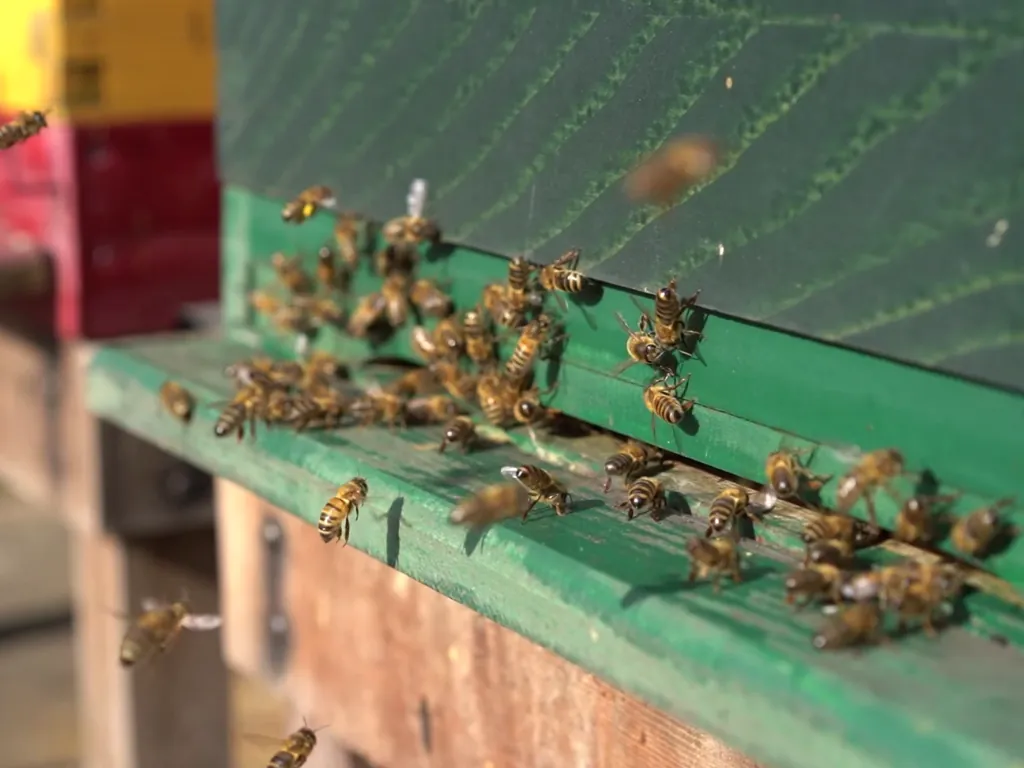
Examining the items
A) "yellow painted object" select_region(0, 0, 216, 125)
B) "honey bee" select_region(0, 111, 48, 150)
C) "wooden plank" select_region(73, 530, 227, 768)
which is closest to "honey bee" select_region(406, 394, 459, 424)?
"honey bee" select_region(0, 111, 48, 150)

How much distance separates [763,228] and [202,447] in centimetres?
130

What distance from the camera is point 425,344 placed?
A: 247 cm

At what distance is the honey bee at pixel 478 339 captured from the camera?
7.59ft

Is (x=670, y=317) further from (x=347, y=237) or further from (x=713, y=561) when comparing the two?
(x=347, y=237)

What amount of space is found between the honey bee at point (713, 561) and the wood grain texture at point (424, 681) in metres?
0.32

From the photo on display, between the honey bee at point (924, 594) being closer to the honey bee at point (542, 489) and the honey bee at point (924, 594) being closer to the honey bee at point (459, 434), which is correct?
the honey bee at point (542, 489)

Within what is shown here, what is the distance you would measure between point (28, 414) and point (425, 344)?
116 inches

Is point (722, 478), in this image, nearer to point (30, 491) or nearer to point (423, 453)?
point (423, 453)

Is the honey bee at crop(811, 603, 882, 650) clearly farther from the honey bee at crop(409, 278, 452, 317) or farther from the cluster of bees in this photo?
the honey bee at crop(409, 278, 452, 317)

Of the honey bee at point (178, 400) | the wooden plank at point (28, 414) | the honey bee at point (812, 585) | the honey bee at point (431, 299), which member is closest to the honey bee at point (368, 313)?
the honey bee at point (431, 299)

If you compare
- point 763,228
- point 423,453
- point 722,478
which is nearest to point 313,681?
point 423,453

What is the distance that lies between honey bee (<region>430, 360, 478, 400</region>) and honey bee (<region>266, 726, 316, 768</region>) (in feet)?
2.28

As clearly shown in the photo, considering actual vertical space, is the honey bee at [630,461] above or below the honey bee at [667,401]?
below

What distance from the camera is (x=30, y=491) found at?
4.94m
